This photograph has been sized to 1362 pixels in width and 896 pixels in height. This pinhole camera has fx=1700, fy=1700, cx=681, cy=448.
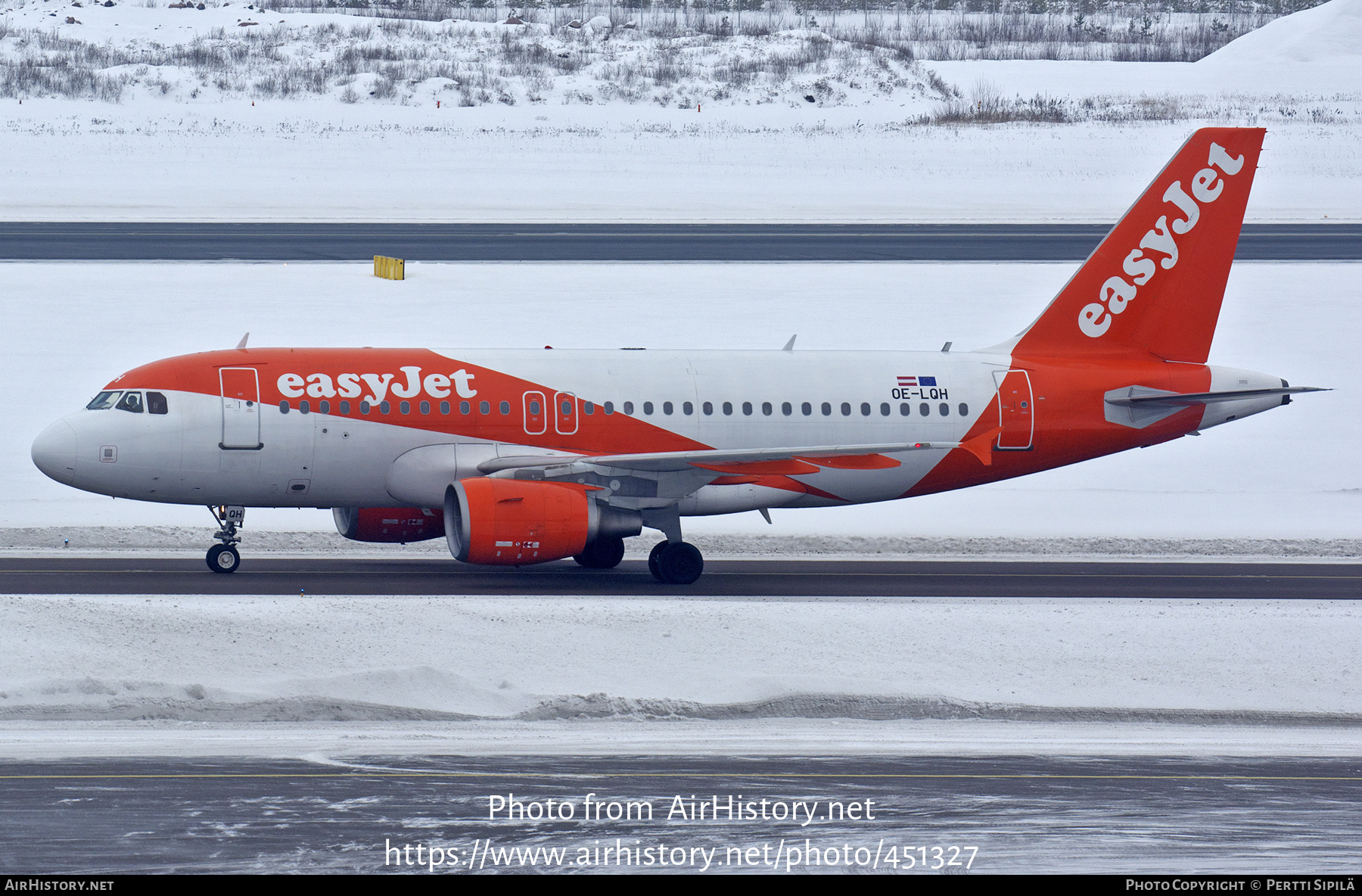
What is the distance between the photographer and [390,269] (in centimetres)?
5741

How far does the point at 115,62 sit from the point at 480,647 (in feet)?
308

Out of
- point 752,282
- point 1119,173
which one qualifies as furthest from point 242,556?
point 1119,173

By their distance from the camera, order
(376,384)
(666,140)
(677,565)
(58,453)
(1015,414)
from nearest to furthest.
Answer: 1. (58,453)
2. (677,565)
3. (376,384)
4. (1015,414)
5. (666,140)

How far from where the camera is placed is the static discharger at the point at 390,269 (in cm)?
5725

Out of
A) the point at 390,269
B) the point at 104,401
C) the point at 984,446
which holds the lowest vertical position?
the point at 984,446

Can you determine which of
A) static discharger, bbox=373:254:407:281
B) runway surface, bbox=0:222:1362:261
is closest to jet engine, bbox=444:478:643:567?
static discharger, bbox=373:254:407:281

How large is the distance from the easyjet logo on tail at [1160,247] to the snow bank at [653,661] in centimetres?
924

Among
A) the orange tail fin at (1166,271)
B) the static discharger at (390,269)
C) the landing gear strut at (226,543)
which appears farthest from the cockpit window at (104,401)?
the static discharger at (390,269)

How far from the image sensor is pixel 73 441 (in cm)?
3102

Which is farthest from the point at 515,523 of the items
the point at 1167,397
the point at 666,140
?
the point at 666,140

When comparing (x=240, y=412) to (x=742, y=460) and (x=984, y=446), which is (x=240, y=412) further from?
(x=984, y=446)

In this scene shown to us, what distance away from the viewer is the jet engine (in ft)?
97.9

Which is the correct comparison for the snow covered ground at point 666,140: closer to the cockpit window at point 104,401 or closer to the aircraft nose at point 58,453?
the cockpit window at point 104,401

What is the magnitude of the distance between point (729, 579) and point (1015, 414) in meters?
6.99
